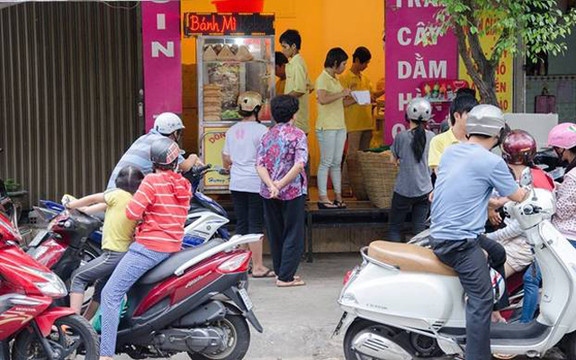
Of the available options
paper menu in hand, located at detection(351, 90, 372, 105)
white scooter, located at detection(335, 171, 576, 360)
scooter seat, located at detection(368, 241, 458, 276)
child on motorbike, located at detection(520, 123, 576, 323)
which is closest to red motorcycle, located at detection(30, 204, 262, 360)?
white scooter, located at detection(335, 171, 576, 360)

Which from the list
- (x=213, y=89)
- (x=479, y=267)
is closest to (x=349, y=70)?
(x=213, y=89)

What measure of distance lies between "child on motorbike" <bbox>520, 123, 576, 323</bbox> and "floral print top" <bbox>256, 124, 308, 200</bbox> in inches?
95.9

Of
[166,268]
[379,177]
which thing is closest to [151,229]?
[166,268]

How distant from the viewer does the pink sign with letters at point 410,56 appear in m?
9.28

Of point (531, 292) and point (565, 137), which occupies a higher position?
point (565, 137)

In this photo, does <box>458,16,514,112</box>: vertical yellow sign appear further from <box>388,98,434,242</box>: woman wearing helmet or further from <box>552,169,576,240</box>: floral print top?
<box>552,169,576,240</box>: floral print top

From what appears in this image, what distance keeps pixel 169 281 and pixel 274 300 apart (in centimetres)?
221

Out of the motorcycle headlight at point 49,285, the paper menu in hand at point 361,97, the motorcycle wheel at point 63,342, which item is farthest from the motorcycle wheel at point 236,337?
the paper menu in hand at point 361,97

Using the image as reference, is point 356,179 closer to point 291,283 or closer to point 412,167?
point 412,167

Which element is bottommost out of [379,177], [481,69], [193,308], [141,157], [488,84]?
[193,308]

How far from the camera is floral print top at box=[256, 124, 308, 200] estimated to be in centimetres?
786

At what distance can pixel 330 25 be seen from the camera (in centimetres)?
1196

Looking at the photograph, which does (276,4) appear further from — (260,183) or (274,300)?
(274,300)

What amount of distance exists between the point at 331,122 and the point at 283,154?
1698 millimetres
